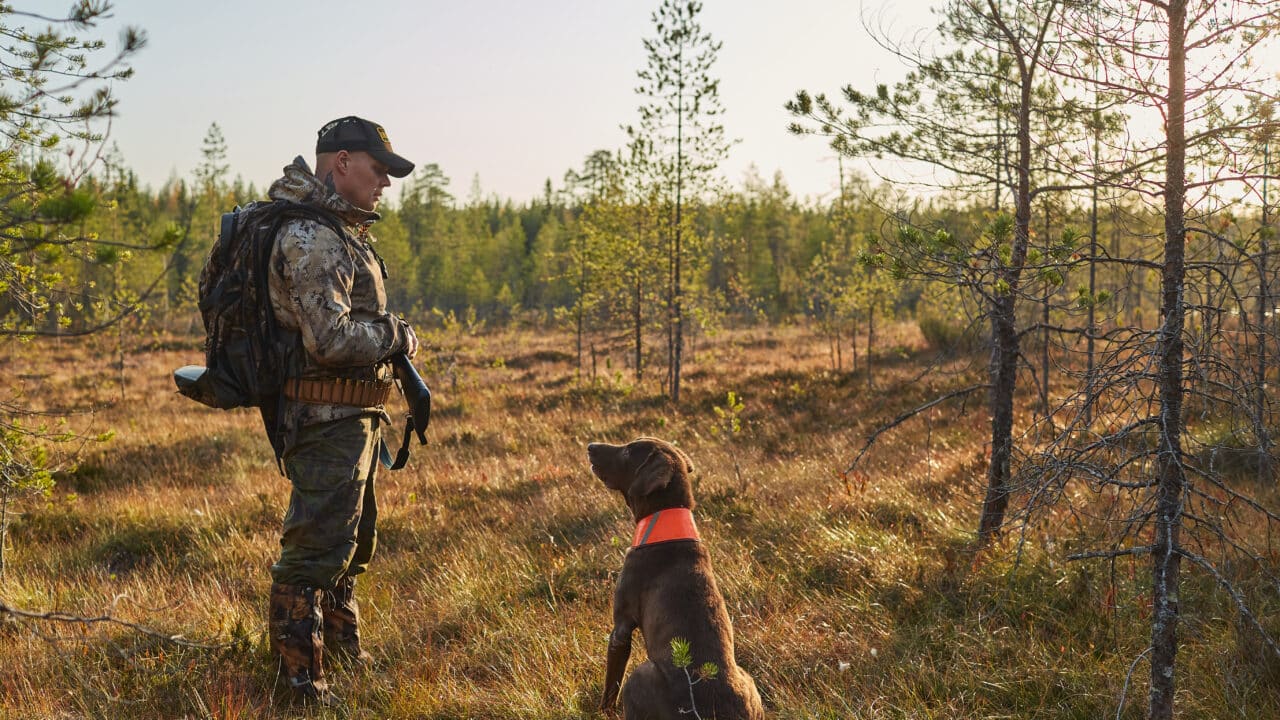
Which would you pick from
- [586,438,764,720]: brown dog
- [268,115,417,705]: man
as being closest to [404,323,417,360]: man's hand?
[268,115,417,705]: man

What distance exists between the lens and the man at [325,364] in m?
3.35

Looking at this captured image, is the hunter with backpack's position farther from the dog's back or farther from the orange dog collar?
the dog's back

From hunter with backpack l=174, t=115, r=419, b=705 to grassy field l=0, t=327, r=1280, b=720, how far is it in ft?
1.78

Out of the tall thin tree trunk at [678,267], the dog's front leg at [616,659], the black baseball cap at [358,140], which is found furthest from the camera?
the tall thin tree trunk at [678,267]

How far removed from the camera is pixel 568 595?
4.61m

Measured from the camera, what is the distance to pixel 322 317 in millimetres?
3314

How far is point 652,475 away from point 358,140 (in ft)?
7.09

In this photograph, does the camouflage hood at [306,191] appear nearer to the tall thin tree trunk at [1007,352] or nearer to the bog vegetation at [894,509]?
the bog vegetation at [894,509]

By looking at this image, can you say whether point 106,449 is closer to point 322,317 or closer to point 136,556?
point 136,556

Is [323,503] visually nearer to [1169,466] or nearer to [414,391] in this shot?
[414,391]

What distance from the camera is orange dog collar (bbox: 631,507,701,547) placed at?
10.1ft

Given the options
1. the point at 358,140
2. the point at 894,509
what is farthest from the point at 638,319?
the point at 358,140

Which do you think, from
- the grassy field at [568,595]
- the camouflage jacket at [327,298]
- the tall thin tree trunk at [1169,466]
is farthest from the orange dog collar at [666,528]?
the tall thin tree trunk at [1169,466]

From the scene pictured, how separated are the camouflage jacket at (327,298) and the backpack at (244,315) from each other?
0.06 metres
